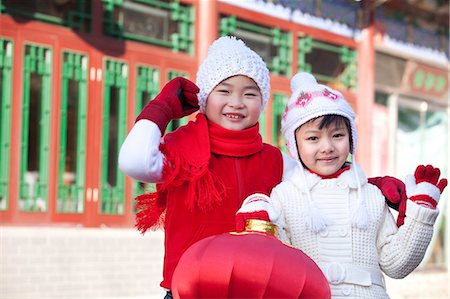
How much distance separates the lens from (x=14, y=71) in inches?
241

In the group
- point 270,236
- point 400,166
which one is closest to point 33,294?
point 270,236

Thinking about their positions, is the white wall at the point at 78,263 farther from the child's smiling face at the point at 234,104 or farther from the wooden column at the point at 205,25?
the child's smiling face at the point at 234,104

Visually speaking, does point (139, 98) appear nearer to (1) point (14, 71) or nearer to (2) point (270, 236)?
(1) point (14, 71)

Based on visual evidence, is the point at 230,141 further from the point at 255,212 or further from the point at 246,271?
the point at 246,271

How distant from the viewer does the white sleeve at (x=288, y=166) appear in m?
2.50

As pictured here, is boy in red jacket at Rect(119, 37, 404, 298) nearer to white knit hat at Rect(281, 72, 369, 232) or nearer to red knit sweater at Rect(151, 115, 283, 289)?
red knit sweater at Rect(151, 115, 283, 289)

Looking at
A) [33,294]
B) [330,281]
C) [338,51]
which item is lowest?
[33,294]

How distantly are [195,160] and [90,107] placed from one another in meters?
4.42

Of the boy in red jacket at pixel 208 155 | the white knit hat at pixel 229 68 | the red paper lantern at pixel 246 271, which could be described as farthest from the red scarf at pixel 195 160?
the red paper lantern at pixel 246 271

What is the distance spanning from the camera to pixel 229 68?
2.46 meters

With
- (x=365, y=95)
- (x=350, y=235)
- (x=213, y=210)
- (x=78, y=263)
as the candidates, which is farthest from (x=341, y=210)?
(x=365, y=95)

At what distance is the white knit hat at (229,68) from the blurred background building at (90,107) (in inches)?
155

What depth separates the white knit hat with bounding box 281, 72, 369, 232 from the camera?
2.30 metres

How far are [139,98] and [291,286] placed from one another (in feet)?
17.6
